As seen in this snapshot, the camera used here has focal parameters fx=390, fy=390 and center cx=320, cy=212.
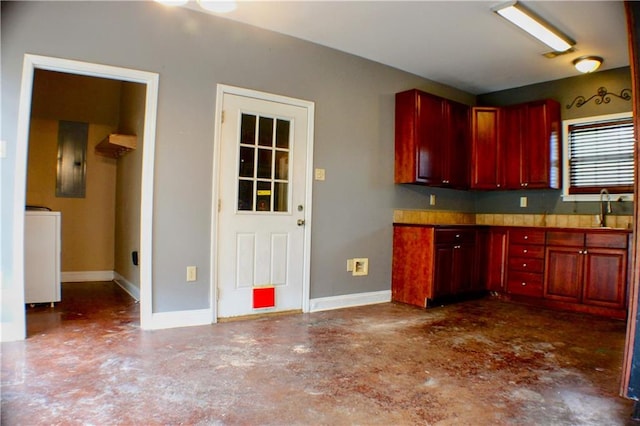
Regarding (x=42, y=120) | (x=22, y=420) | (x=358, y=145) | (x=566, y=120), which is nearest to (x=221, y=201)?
(x=358, y=145)

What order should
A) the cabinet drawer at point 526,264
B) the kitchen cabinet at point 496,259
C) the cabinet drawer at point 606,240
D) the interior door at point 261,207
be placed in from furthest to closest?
the kitchen cabinet at point 496,259 → the cabinet drawer at point 526,264 → the cabinet drawer at point 606,240 → the interior door at point 261,207

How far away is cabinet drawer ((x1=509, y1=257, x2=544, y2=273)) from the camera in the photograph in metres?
4.45

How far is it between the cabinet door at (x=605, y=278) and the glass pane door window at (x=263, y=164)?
127 inches

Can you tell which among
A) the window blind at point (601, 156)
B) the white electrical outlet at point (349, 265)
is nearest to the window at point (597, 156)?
the window blind at point (601, 156)

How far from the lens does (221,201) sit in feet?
11.3

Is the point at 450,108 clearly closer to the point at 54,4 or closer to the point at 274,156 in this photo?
the point at 274,156

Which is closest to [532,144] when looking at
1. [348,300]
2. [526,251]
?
[526,251]

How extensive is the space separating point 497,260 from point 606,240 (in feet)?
3.77

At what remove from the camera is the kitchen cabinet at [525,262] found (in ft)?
14.6

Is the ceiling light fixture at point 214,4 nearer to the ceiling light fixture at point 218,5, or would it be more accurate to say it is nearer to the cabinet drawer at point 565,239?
the ceiling light fixture at point 218,5

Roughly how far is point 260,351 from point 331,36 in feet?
9.56

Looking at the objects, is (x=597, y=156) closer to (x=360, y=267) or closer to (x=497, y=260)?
(x=497, y=260)

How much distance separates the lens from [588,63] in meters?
4.09

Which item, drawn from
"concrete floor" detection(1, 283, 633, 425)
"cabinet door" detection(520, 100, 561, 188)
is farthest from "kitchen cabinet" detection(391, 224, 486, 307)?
"cabinet door" detection(520, 100, 561, 188)
